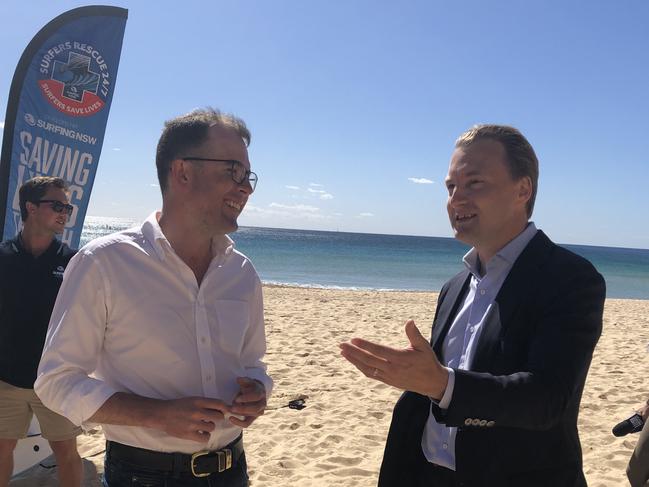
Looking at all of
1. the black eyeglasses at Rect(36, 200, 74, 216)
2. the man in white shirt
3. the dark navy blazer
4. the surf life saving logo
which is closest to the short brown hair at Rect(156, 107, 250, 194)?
the man in white shirt

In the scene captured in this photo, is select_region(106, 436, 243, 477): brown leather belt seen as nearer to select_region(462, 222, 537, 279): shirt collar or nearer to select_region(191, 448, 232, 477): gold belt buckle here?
select_region(191, 448, 232, 477): gold belt buckle

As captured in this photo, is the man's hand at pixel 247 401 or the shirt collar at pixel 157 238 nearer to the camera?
the man's hand at pixel 247 401

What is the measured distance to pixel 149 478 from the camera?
1.77m

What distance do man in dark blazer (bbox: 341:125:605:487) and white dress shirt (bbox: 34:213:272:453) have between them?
67 centimetres

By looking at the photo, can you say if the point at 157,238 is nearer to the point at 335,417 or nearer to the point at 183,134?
the point at 183,134

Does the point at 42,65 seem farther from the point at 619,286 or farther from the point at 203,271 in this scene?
the point at 619,286

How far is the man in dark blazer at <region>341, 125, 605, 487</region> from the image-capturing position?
1416 mm

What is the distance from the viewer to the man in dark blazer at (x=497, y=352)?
1.42 metres

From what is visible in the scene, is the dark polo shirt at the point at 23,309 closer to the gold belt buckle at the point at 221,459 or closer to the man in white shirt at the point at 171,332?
the man in white shirt at the point at 171,332

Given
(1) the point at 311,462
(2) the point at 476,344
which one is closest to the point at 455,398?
(2) the point at 476,344

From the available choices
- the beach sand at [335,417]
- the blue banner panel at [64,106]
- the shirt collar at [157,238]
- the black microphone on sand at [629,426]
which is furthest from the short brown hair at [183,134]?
the blue banner panel at [64,106]

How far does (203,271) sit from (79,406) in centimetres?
68

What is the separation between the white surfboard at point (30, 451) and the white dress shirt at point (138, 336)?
2.82 metres

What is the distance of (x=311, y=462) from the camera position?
171 inches
